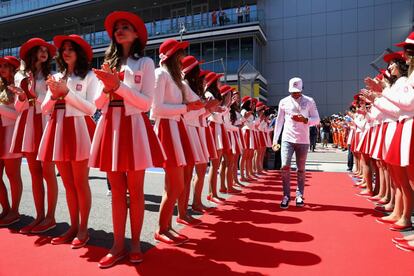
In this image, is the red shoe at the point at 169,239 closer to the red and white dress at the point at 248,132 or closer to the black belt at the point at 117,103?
the black belt at the point at 117,103

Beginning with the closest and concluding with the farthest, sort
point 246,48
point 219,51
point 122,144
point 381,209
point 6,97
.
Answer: point 122,144, point 6,97, point 381,209, point 246,48, point 219,51

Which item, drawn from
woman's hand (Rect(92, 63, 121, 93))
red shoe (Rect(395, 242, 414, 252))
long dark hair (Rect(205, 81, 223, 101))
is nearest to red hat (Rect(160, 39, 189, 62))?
woman's hand (Rect(92, 63, 121, 93))

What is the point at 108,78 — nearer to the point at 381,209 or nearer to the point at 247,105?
the point at 381,209

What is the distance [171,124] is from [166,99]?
0.91 ft

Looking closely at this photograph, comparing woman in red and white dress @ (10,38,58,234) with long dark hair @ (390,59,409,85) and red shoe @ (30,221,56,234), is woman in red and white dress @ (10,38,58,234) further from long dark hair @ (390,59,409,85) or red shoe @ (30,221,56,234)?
long dark hair @ (390,59,409,85)

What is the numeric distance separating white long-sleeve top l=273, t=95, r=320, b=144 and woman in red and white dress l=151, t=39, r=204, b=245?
2402 mm

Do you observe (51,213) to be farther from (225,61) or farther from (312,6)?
(312,6)

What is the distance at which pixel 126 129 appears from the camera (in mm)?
3023

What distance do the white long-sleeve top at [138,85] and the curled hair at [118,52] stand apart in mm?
101

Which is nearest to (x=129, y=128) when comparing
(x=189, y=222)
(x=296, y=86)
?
(x=189, y=222)

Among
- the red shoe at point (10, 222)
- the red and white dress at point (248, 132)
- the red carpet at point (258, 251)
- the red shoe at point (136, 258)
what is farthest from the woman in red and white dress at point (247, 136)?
the red shoe at point (136, 258)

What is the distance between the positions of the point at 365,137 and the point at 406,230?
8.01 ft

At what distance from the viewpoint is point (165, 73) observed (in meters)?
3.56

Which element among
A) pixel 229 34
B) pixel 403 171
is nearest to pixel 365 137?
pixel 403 171
